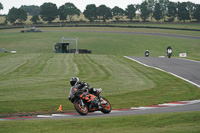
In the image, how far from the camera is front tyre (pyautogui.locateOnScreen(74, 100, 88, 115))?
12086 millimetres

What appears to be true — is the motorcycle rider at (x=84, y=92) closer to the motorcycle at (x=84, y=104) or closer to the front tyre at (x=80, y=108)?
the motorcycle at (x=84, y=104)

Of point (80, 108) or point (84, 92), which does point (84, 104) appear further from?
point (84, 92)

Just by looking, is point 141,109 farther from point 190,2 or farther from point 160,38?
point 190,2

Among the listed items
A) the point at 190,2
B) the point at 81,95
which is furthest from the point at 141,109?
the point at 190,2

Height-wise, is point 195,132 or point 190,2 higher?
point 190,2

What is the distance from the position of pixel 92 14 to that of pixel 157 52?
10306cm

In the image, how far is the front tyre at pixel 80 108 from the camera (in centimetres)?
1209

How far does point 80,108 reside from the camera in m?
12.2

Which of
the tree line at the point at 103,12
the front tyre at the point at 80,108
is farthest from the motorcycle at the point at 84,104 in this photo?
the tree line at the point at 103,12

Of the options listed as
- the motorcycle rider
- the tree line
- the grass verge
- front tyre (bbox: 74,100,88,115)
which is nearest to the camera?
the grass verge

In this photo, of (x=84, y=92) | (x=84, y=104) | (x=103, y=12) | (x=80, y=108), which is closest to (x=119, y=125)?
(x=80, y=108)

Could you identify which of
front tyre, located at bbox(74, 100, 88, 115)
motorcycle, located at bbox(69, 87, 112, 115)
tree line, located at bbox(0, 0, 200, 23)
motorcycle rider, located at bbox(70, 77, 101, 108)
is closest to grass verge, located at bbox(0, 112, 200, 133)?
front tyre, located at bbox(74, 100, 88, 115)

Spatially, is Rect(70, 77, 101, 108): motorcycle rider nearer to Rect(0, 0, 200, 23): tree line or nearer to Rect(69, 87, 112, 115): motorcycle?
Rect(69, 87, 112, 115): motorcycle

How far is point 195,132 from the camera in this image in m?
8.37
